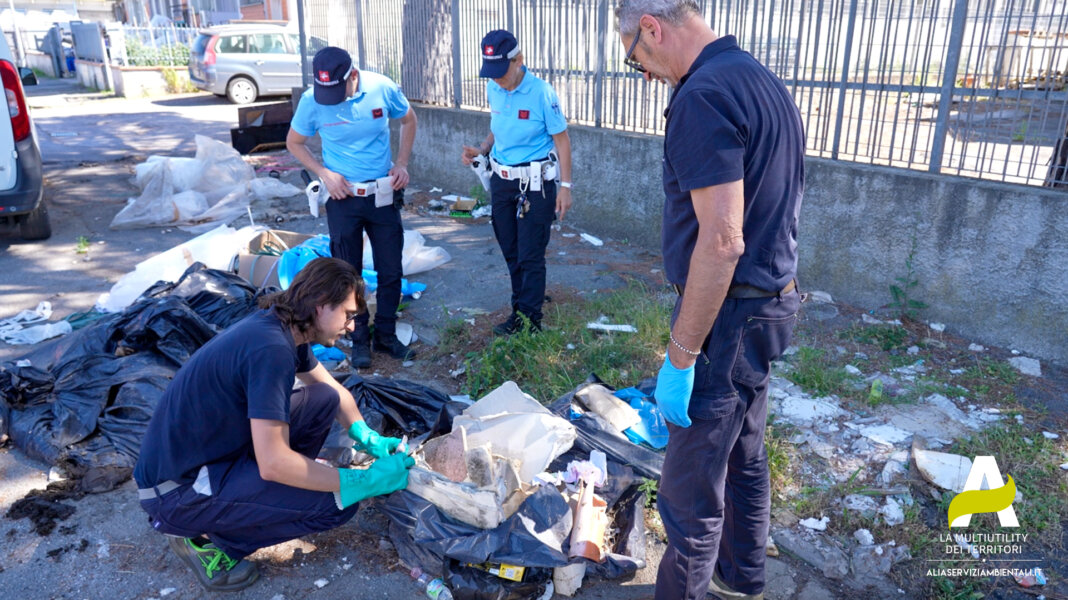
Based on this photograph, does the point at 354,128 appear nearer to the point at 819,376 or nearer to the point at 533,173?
the point at 533,173

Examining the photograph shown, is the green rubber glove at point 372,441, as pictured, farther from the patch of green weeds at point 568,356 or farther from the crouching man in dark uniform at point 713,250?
the crouching man in dark uniform at point 713,250

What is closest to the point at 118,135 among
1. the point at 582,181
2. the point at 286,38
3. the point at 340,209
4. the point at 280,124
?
the point at 280,124

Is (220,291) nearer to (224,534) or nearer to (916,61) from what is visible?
(224,534)

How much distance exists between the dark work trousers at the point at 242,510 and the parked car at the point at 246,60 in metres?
15.3

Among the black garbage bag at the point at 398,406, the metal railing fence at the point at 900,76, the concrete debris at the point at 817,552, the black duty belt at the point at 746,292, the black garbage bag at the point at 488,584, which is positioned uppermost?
the metal railing fence at the point at 900,76

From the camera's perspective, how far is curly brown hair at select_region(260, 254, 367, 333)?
2.55 m

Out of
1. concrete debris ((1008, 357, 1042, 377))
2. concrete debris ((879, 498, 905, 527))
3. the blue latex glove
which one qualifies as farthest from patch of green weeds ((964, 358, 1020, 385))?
the blue latex glove

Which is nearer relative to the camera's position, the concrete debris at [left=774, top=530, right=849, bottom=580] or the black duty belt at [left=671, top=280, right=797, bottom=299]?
the black duty belt at [left=671, top=280, right=797, bottom=299]

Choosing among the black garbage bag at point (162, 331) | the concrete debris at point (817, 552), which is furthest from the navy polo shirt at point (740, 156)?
the black garbage bag at point (162, 331)

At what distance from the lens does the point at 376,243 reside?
462 cm

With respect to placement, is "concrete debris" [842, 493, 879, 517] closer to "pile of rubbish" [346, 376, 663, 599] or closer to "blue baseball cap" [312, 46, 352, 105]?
"pile of rubbish" [346, 376, 663, 599]

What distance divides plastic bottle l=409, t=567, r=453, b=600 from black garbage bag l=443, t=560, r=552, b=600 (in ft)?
0.08

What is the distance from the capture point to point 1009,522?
9.68 feet

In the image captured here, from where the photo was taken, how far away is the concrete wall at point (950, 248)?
424cm
